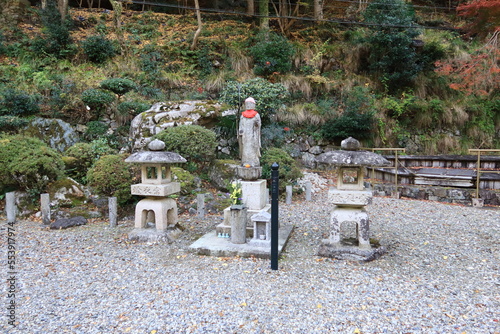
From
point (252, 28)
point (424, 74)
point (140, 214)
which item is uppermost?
point (252, 28)

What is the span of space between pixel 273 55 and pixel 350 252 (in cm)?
1010

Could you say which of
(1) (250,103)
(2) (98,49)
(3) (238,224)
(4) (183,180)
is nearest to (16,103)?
(2) (98,49)

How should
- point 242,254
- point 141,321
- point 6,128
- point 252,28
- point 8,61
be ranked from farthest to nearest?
point 252,28, point 8,61, point 6,128, point 242,254, point 141,321

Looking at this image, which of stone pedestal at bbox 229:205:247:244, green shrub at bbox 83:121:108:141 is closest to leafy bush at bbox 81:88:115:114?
green shrub at bbox 83:121:108:141

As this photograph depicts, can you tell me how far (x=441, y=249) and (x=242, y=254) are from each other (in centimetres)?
326

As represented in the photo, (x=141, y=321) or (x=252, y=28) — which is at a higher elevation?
(x=252, y=28)

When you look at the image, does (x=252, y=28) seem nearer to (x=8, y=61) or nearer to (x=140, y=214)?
(x=8, y=61)

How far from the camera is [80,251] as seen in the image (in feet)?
15.7

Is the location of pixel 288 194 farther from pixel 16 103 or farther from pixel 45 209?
pixel 16 103

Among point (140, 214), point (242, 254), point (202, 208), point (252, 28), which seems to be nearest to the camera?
point (242, 254)

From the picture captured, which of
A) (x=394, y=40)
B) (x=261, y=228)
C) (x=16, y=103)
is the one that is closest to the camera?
(x=261, y=228)

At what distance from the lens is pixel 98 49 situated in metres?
12.3

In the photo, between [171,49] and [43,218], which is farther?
[171,49]

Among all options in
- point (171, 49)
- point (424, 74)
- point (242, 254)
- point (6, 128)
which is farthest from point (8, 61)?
point (424, 74)
